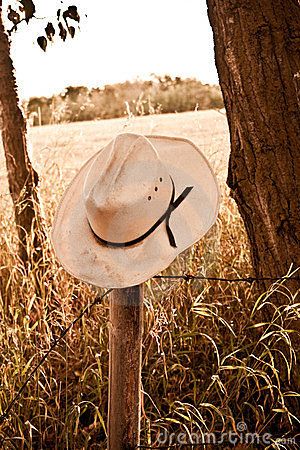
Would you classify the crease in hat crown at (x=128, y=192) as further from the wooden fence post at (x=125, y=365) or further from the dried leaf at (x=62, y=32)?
the dried leaf at (x=62, y=32)

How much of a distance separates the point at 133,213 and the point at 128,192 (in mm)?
54

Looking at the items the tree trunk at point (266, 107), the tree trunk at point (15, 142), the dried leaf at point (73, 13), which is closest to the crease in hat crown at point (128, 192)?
the tree trunk at point (266, 107)

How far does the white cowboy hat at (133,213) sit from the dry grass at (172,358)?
0.58 m

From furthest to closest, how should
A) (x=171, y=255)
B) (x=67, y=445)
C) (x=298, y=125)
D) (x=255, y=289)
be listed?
(x=255, y=289) < (x=298, y=125) < (x=67, y=445) < (x=171, y=255)

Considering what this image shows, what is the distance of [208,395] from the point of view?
2.87m

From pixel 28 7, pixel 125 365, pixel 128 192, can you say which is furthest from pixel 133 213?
pixel 28 7

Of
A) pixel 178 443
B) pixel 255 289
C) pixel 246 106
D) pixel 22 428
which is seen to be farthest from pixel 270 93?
pixel 22 428

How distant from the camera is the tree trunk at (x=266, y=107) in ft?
9.18

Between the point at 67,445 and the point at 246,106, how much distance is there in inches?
51.6

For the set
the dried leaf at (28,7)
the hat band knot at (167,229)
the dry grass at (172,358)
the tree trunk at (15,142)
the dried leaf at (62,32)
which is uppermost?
the dried leaf at (28,7)

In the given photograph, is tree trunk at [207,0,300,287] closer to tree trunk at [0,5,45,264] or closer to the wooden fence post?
the wooden fence post

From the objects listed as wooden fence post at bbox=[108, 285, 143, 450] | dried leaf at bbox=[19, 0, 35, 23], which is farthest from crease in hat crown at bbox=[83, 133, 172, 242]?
dried leaf at bbox=[19, 0, 35, 23]

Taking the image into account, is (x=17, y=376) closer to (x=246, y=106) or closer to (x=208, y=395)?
(x=208, y=395)

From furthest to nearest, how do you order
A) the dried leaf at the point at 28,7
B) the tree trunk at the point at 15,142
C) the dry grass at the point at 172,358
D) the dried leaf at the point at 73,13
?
the tree trunk at the point at 15,142 → the dried leaf at the point at 73,13 → the dried leaf at the point at 28,7 → the dry grass at the point at 172,358
